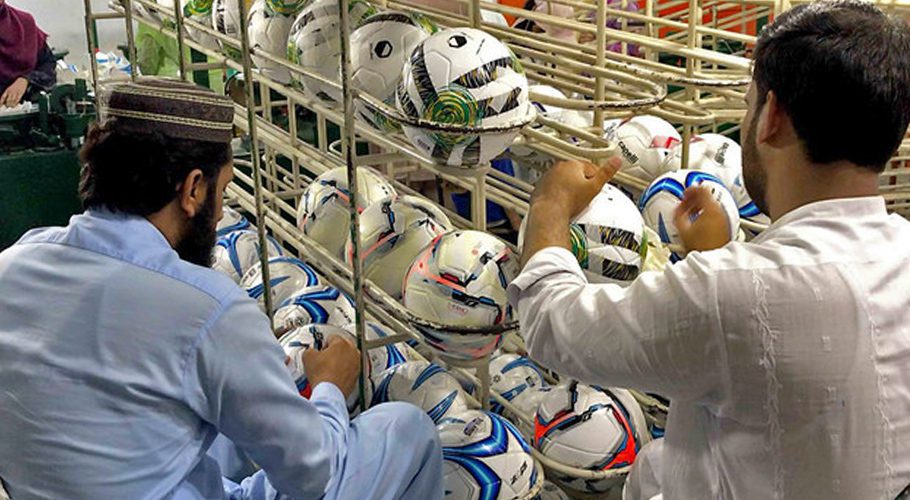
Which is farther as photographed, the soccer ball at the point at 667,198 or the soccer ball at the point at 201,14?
the soccer ball at the point at 201,14

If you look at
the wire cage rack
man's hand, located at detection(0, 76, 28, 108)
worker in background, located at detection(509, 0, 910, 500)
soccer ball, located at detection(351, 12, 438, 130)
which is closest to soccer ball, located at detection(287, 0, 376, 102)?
the wire cage rack

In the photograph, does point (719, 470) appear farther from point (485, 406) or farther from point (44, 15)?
point (44, 15)

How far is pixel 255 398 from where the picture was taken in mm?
1666

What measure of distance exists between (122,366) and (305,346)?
0.69 metres

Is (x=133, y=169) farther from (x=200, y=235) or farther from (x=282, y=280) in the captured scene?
(x=282, y=280)

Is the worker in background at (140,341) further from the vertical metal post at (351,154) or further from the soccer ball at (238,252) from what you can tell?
the soccer ball at (238,252)

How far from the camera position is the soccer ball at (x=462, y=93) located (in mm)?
1857

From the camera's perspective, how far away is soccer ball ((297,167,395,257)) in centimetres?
256

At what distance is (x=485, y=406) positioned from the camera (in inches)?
96.0

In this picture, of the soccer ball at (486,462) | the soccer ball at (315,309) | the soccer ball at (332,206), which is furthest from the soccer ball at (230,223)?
the soccer ball at (486,462)

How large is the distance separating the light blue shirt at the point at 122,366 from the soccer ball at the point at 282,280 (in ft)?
3.89

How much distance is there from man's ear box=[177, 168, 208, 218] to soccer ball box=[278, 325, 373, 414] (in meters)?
0.53

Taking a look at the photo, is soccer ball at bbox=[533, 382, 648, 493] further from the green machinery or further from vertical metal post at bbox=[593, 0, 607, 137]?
the green machinery

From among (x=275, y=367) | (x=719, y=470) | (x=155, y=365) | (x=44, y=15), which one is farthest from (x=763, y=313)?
(x=44, y=15)
